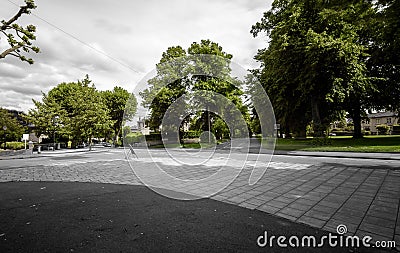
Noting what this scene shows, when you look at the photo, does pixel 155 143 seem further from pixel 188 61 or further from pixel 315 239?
pixel 315 239

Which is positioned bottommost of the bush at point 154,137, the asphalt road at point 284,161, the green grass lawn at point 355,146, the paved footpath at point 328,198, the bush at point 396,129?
the asphalt road at point 284,161

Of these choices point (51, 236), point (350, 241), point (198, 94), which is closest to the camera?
point (350, 241)

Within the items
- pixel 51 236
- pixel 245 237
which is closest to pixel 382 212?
pixel 245 237

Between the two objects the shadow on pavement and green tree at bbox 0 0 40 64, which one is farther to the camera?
green tree at bbox 0 0 40 64

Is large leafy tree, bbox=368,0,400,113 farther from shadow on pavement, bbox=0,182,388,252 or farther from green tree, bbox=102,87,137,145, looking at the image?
green tree, bbox=102,87,137,145

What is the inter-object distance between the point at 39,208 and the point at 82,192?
53.8 inches

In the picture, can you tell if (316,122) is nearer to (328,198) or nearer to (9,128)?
(328,198)

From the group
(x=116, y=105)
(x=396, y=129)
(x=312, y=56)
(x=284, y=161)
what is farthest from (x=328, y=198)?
(x=396, y=129)

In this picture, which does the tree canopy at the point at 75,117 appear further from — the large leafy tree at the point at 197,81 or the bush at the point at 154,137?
the bush at the point at 154,137

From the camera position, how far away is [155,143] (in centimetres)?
3781

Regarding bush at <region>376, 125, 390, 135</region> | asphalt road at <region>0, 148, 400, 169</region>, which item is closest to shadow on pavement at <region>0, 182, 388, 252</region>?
asphalt road at <region>0, 148, 400, 169</region>

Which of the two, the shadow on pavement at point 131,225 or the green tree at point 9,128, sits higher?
the green tree at point 9,128

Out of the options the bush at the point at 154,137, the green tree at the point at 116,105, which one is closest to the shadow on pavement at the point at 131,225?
the bush at the point at 154,137

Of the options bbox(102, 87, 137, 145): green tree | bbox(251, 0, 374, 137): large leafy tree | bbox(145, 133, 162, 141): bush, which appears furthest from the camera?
bbox(102, 87, 137, 145): green tree
